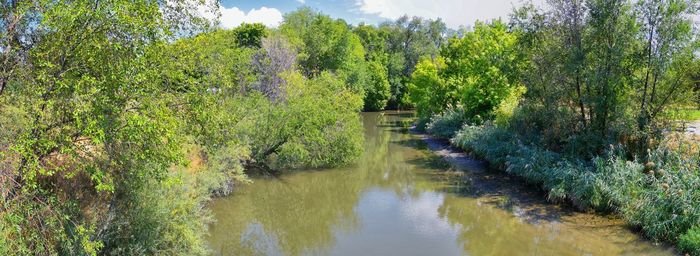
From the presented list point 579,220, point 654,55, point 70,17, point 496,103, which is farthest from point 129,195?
point 496,103

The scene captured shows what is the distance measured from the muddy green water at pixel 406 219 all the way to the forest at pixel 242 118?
0.89m

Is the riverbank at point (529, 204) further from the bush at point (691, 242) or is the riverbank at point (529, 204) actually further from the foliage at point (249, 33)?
the foliage at point (249, 33)

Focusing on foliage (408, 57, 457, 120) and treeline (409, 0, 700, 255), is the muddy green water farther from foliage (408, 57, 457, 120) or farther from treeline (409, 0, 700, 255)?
foliage (408, 57, 457, 120)

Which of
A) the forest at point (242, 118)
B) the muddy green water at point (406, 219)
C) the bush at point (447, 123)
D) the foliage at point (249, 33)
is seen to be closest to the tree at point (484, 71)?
the forest at point (242, 118)

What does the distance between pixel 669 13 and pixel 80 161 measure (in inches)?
687

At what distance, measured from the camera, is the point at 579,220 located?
1395 cm

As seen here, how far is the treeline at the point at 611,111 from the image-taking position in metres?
13.0

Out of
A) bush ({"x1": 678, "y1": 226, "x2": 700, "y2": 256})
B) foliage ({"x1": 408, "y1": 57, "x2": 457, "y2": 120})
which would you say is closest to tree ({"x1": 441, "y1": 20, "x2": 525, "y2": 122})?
foliage ({"x1": 408, "y1": 57, "x2": 457, "y2": 120})

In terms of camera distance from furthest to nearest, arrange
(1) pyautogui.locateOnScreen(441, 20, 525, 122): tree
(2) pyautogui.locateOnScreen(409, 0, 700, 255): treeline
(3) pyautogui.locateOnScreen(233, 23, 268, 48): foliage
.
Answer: (3) pyautogui.locateOnScreen(233, 23, 268, 48): foliage
(1) pyautogui.locateOnScreen(441, 20, 525, 122): tree
(2) pyautogui.locateOnScreen(409, 0, 700, 255): treeline

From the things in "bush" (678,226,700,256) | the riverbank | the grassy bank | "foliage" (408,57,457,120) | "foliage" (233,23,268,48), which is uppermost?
"foliage" (233,23,268,48)

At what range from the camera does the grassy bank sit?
457 inches

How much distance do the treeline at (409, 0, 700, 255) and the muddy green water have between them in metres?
0.87

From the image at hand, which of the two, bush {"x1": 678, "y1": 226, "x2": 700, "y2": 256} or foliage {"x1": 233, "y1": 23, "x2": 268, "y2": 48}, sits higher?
foliage {"x1": 233, "y1": 23, "x2": 268, "y2": 48}

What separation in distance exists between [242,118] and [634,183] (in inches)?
542
